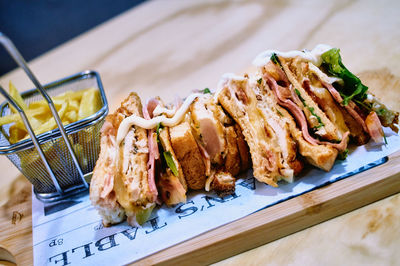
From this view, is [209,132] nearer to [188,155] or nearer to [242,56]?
[188,155]

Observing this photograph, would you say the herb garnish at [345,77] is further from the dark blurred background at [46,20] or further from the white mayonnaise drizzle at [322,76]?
the dark blurred background at [46,20]

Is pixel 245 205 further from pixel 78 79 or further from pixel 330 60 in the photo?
pixel 78 79

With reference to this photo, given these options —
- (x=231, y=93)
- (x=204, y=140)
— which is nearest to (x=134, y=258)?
(x=204, y=140)

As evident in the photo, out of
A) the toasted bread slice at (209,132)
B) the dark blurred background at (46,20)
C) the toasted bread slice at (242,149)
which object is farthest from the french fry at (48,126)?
the dark blurred background at (46,20)

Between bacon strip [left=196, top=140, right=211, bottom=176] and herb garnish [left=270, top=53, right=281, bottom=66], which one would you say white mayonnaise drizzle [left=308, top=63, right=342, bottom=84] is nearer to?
herb garnish [left=270, top=53, right=281, bottom=66]

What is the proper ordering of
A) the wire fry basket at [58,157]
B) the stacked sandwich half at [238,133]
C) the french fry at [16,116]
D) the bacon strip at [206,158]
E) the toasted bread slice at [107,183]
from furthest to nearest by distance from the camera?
the french fry at [16,116] → the wire fry basket at [58,157] → the bacon strip at [206,158] → the stacked sandwich half at [238,133] → the toasted bread slice at [107,183]

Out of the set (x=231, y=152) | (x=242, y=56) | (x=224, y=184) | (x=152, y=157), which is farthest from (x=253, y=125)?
(x=242, y=56)
